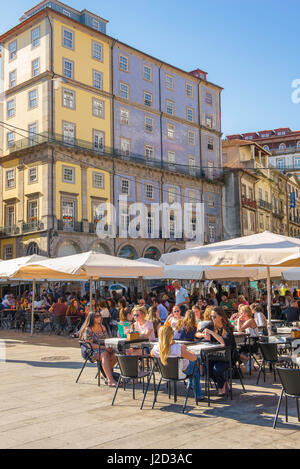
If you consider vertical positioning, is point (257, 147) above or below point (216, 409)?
above

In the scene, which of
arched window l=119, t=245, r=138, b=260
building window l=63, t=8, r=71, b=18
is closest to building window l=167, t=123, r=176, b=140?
arched window l=119, t=245, r=138, b=260

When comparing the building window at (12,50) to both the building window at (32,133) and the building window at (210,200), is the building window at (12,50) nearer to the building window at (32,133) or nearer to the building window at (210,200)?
the building window at (32,133)

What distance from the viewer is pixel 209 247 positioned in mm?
10328

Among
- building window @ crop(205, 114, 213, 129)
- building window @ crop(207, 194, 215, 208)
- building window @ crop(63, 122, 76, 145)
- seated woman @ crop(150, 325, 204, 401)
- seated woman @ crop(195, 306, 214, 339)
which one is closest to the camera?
seated woman @ crop(150, 325, 204, 401)

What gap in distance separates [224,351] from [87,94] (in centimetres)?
3455

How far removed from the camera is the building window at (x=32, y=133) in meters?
36.9

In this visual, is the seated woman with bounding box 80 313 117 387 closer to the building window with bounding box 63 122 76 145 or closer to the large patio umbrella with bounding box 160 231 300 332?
the large patio umbrella with bounding box 160 231 300 332

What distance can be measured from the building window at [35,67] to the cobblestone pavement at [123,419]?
3207 cm

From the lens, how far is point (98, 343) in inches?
369

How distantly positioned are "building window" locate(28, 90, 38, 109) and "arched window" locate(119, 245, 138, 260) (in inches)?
514

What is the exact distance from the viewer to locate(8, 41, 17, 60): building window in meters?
40.4
